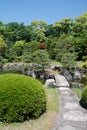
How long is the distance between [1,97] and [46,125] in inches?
63.2

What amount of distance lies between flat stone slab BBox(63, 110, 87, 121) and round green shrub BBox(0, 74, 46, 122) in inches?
35.9

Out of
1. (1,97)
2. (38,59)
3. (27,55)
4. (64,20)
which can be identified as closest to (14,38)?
(64,20)

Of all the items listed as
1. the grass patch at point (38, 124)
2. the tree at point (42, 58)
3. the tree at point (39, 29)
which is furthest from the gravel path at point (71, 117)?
the tree at point (39, 29)

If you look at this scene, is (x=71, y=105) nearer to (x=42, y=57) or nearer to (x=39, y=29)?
(x=42, y=57)

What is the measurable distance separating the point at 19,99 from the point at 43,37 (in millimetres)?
39394

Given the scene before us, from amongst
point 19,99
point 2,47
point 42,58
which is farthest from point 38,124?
point 2,47

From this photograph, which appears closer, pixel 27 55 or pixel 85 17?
pixel 27 55

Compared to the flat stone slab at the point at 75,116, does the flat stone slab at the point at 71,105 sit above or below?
below

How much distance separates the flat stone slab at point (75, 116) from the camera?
7.09m

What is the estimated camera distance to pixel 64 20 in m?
48.6

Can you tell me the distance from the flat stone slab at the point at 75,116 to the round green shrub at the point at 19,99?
912 millimetres

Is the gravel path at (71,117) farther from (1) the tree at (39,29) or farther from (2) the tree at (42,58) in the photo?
(1) the tree at (39,29)

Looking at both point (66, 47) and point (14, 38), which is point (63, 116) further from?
point (14, 38)

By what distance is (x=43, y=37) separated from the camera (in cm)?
4556
